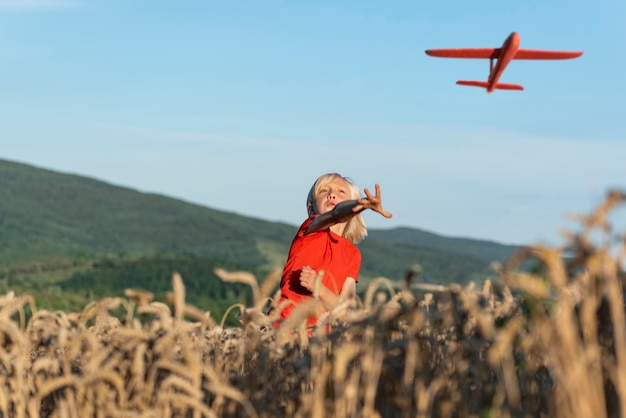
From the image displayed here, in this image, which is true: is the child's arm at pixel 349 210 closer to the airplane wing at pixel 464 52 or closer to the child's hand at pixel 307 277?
the child's hand at pixel 307 277

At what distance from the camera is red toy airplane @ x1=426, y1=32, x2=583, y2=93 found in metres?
20.5

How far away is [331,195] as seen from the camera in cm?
813

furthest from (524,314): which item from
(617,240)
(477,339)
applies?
(617,240)

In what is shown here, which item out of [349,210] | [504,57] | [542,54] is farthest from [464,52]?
[349,210]

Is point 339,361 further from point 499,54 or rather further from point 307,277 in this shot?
point 499,54

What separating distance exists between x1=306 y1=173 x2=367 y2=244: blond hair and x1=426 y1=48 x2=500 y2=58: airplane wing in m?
13.9

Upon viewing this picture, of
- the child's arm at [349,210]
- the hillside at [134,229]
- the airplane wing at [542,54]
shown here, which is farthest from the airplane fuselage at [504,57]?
the hillside at [134,229]

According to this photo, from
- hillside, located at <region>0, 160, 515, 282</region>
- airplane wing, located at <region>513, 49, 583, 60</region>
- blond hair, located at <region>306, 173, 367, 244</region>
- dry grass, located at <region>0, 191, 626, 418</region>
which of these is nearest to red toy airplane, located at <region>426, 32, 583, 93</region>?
airplane wing, located at <region>513, 49, 583, 60</region>

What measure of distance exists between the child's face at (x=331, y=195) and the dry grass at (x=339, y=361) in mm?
3550

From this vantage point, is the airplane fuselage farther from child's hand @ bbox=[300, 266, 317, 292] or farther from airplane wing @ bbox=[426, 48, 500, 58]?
child's hand @ bbox=[300, 266, 317, 292]

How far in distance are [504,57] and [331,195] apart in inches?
558

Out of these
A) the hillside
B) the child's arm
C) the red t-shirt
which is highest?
the hillside

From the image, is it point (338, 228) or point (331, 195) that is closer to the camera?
point (331, 195)

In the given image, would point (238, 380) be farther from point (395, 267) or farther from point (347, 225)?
point (395, 267)
